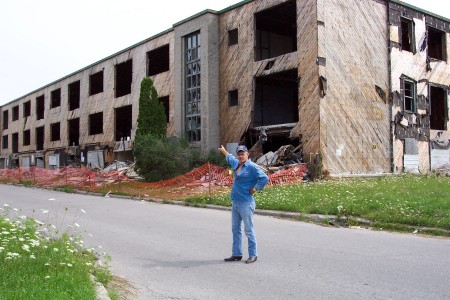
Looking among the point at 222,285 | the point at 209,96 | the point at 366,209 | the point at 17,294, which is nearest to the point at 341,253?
the point at 222,285

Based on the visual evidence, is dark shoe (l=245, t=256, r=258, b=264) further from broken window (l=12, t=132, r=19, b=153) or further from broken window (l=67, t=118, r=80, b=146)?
broken window (l=12, t=132, r=19, b=153)

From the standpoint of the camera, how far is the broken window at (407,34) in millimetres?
27109

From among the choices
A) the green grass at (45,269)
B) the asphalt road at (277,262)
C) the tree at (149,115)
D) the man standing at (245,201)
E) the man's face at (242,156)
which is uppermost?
the tree at (149,115)

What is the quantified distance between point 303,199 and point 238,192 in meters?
6.62

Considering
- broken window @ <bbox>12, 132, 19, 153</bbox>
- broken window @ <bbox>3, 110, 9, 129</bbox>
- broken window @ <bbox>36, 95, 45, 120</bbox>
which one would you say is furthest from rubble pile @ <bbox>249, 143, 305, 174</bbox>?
broken window @ <bbox>3, 110, 9, 129</bbox>

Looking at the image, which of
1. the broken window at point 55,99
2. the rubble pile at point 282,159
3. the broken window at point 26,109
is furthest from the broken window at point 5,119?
the rubble pile at point 282,159

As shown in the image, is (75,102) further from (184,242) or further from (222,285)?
(222,285)

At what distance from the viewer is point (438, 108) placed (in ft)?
98.2

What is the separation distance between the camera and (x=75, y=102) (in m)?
45.3

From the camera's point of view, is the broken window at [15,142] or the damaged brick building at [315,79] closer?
the damaged brick building at [315,79]

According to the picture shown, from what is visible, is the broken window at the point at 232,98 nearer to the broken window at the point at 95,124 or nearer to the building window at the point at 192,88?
the building window at the point at 192,88

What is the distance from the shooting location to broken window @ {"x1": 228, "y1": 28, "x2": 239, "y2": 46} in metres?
26.8

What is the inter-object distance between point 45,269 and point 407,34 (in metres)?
27.4

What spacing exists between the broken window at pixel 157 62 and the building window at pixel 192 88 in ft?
14.7
